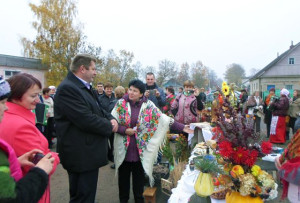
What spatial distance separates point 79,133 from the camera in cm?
237

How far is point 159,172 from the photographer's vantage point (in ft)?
12.8

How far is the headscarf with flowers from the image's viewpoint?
3127mm

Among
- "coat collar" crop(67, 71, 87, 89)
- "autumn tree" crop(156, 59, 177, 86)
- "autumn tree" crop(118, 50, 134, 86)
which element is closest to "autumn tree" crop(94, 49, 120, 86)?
"autumn tree" crop(118, 50, 134, 86)

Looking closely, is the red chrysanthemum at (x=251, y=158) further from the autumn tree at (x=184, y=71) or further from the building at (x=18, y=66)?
the autumn tree at (x=184, y=71)

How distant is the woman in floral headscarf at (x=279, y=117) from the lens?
24.8 feet

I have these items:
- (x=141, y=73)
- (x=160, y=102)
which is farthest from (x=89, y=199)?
(x=141, y=73)

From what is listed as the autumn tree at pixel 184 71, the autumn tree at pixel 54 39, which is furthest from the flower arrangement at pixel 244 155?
the autumn tree at pixel 184 71

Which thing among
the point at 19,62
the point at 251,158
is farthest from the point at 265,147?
the point at 19,62

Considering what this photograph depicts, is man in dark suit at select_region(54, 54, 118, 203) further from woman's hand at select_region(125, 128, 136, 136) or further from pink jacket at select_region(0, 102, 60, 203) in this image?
pink jacket at select_region(0, 102, 60, 203)

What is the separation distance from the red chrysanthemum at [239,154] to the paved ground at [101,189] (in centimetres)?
206

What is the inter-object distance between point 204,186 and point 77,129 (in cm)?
131

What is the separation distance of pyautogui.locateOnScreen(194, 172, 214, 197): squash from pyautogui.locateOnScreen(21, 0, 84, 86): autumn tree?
20993mm

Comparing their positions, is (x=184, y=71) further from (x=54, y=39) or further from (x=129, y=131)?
(x=129, y=131)

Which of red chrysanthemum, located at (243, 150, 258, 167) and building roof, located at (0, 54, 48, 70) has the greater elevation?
building roof, located at (0, 54, 48, 70)
